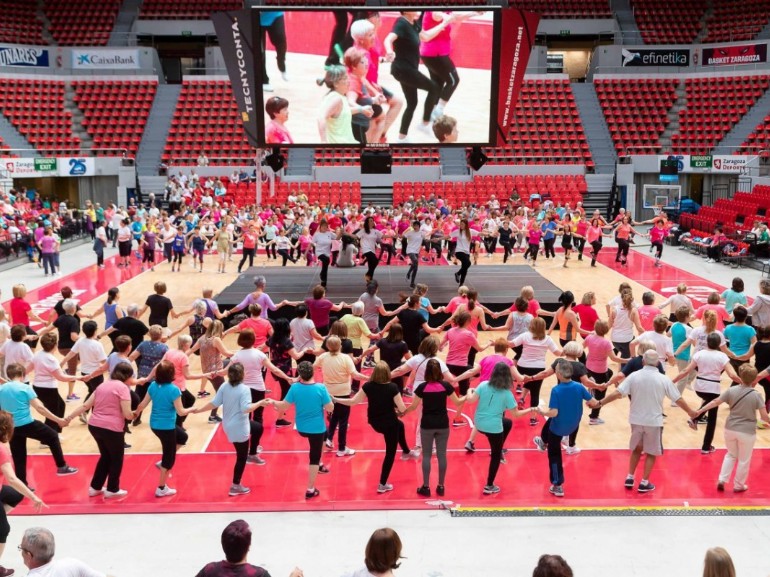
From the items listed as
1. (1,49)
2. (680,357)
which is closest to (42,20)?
(1,49)

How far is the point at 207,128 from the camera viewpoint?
3909 centimetres

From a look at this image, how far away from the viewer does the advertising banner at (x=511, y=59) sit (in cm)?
1948

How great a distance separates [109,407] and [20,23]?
3919 cm

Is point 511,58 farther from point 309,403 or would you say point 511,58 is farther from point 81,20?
point 81,20

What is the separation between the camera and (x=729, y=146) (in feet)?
119

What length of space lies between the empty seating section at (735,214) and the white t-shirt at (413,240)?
36.1ft

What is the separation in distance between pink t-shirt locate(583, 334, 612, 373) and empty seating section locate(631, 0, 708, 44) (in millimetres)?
35384

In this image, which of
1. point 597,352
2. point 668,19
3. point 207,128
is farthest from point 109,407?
point 668,19

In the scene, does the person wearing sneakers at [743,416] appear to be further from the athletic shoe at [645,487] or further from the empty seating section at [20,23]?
the empty seating section at [20,23]

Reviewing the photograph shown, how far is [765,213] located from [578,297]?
10368 mm

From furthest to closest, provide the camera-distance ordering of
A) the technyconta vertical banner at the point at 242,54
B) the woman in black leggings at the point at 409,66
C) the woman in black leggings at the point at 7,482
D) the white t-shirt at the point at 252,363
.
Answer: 1. the woman in black leggings at the point at 409,66
2. the technyconta vertical banner at the point at 242,54
3. the white t-shirt at the point at 252,363
4. the woman in black leggings at the point at 7,482

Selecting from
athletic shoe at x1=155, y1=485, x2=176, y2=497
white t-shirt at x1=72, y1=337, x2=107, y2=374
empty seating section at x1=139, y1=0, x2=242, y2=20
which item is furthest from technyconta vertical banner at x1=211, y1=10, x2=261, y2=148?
empty seating section at x1=139, y1=0, x2=242, y2=20

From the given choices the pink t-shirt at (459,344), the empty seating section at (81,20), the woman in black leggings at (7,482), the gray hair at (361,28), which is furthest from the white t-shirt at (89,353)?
the empty seating section at (81,20)

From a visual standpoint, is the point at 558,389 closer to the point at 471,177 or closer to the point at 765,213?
the point at 765,213
